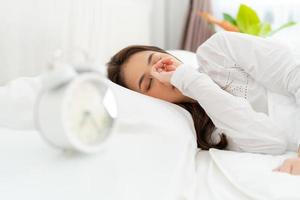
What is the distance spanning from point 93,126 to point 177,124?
377 millimetres

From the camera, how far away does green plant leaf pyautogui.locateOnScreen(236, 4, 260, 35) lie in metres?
2.66

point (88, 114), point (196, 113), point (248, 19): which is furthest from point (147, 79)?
point (248, 19)

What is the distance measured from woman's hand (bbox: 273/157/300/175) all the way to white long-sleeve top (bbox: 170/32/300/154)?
0.17 metres

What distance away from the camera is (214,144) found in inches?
49.0

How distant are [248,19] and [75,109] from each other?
214cm

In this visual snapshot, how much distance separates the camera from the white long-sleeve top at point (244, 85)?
3.83ft

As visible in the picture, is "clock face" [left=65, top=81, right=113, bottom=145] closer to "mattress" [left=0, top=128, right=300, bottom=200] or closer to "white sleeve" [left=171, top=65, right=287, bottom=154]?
"mattress" [left=0, top=128, right=300, bottom=200]

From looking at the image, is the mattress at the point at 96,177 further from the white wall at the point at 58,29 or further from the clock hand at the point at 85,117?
the white wall at the point at 58,29

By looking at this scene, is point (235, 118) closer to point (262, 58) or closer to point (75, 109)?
point (262, 58)

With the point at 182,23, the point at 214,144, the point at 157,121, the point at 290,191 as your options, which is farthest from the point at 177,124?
the point at 182,23

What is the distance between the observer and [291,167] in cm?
95

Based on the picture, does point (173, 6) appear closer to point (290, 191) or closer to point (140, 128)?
point (140, 128)

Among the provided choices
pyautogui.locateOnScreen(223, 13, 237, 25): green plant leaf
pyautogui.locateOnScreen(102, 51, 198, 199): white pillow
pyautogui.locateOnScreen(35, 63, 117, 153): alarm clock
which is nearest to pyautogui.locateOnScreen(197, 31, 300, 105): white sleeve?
pyautogui.locateOnScreen(102, 51, 198, 199): white pillow

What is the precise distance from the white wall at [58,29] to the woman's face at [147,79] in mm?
302
